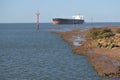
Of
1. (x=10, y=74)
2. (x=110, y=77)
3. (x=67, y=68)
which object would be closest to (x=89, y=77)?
(x=110, y=77)

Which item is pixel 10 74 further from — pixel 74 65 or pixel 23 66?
pixel 74 65

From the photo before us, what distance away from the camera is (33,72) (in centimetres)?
2888

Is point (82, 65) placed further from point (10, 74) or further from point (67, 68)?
point (10, 74)

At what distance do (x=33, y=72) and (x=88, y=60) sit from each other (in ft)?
27.5

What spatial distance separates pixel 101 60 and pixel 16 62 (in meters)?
9.10

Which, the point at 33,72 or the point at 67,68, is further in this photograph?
the point at 67,68

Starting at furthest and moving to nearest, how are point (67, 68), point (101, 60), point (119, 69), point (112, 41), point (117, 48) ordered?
point (112, 41) < point (117, 48) < point (101, 60) < point (67, 68) < point (119, 69)

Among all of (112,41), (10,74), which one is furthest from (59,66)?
(112,41)

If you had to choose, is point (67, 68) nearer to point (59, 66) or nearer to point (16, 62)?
point (59, 66)

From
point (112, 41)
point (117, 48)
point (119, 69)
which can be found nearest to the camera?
point (119, 69)

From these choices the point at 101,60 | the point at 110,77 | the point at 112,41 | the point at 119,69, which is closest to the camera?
the point at 110,77

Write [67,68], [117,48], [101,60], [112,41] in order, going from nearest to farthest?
[67,68] → [101,60] → [117,48] → [112,41]

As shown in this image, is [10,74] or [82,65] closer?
[10,74]

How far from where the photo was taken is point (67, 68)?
30.8 meters
